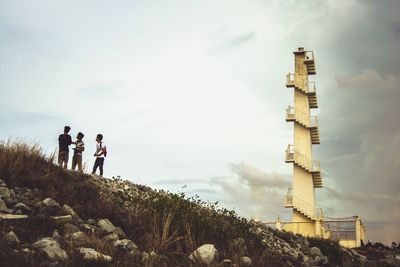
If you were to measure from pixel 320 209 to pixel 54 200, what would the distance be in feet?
78.7

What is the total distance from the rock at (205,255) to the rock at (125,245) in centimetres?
114

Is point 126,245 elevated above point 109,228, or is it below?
below

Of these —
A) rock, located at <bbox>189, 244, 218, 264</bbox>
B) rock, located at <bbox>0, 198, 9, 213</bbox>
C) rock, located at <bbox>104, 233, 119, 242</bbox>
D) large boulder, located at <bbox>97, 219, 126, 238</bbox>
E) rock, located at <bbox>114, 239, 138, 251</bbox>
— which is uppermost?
rock, located at <bbox>0, 198, 9, 213</bbox>

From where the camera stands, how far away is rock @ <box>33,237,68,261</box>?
333 inches

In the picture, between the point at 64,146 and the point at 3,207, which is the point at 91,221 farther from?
the point at 64,146

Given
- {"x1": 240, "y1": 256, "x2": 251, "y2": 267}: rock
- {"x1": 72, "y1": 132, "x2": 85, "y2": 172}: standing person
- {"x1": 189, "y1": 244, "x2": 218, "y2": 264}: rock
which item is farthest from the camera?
{"x1": 72, "y1": 132, "x2": 85, "y2": 172}: standing person

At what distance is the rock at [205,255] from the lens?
374 inches

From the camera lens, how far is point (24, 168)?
41.4ft

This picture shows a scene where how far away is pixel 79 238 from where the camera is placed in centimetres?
958

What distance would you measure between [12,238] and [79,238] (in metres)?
1.20

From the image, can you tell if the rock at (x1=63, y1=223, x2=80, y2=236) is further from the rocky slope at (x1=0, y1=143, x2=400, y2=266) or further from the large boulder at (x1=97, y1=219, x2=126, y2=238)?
the large boulder at (x1=97, y1=219, x2=126, y2=238)

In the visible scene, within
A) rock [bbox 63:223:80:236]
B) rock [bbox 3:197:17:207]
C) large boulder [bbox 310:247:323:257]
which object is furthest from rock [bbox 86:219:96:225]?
large boulder [bbox 310:247:323:257]

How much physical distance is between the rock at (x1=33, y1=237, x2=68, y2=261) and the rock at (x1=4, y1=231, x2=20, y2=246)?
11.5 inches

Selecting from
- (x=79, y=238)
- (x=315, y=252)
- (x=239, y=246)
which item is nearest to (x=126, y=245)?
(x=79, y=238)
